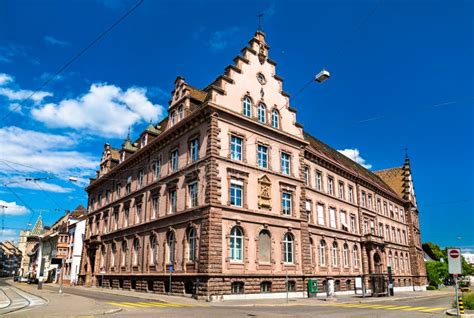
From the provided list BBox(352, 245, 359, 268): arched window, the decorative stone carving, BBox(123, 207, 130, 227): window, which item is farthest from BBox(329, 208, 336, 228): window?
BBox(123, 207, 130, 227): window

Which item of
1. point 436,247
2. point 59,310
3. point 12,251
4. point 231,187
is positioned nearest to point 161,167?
point 231,187

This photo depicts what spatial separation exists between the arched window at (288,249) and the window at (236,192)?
518 centimetres

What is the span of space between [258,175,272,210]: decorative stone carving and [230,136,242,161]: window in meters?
2.50

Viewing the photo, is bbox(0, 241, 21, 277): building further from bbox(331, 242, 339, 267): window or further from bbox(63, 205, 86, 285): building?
bbox(331, 242, 339, 267): window

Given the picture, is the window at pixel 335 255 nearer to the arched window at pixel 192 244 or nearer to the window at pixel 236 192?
the window at pixel 236 192

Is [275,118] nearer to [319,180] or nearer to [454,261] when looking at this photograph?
[319,180]

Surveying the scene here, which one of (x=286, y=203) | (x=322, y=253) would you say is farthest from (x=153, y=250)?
(x=322, y=253)

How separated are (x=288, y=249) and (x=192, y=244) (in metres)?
7.83

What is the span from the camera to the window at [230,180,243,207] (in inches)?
1080

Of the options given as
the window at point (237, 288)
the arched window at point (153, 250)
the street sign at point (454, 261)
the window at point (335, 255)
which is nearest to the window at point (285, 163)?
the window at point (237, 288)

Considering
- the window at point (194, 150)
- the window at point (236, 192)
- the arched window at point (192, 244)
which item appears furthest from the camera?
the window at point (194, 150)

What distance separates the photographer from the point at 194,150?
2953 centimetres

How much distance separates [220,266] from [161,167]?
12.4 m

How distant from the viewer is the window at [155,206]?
33141mm
